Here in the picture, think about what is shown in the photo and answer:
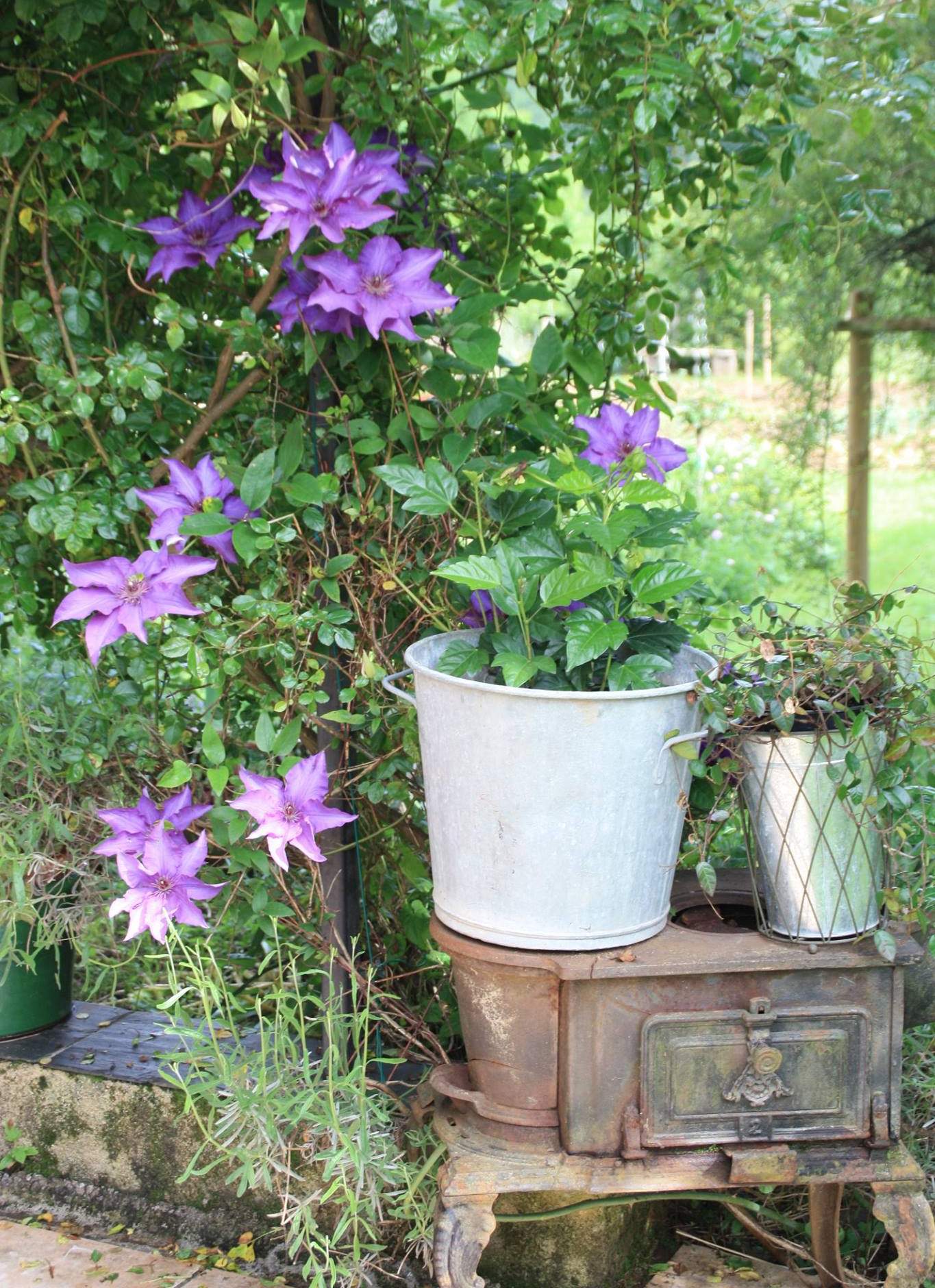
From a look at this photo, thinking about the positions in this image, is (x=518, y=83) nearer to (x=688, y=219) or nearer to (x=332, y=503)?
(x=332, y=503)

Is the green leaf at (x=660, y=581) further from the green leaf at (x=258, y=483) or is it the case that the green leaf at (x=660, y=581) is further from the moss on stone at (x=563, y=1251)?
the moss on stone at (x=563, y=1251)

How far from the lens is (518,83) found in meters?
1.78

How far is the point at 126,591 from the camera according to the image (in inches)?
66.9

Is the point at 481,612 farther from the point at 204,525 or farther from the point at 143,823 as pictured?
the point at 143,823

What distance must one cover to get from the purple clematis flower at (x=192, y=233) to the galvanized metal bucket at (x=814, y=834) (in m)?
1.08

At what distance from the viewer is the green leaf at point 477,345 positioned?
5.89 feet

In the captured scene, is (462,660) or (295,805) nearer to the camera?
(462,660)

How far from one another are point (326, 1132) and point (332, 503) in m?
0.90

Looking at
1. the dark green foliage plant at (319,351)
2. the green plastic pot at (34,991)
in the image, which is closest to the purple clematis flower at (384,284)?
the dark green foliage plant at (319,351)

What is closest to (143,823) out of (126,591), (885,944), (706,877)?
(126,591)

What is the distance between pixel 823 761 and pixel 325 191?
95 centimetres

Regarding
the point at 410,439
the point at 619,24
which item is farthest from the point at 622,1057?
the point at 619,24

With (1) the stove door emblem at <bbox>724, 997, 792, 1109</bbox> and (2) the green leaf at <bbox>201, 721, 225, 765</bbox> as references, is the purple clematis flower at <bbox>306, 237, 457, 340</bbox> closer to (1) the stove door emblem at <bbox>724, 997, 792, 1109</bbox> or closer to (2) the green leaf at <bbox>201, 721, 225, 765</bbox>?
(2) the green leaf at <bbox>201, 721, 225, 765</bbox>

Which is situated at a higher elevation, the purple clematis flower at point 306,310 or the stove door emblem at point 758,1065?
the purple clematis flower at point 306,310
